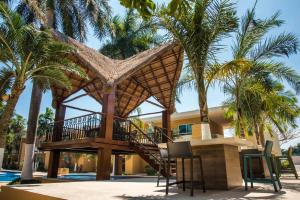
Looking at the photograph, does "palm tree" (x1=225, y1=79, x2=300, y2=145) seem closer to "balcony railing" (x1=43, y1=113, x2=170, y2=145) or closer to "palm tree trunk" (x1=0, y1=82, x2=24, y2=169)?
"balcony railing" (x1=43, y1=113, x2=170, y2=145)

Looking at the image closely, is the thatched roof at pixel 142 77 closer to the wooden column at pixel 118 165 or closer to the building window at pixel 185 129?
the wooden column at pixel 118 165

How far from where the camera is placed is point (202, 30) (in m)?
5.21

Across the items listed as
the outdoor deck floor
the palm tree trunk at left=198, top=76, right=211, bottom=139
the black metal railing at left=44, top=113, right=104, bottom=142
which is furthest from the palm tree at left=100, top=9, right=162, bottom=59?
the outdoor deck floor

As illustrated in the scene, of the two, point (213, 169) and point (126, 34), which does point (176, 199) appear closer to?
point (213, 169)

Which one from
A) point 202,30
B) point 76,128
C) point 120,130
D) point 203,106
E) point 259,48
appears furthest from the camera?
point 120,130

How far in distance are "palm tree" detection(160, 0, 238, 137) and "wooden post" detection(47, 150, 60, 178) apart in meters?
8.09

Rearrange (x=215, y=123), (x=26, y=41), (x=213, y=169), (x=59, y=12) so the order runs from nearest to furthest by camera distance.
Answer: (x=213, y=169)
(x=26, y=41)
(x=59, y=12)
(x=215, y=123)

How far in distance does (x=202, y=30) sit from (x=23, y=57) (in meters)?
5.99

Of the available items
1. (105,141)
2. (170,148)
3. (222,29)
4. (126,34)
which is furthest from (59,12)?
(170,148)

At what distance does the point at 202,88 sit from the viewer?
4969 millimetres

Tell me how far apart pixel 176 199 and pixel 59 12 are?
13.1 meters

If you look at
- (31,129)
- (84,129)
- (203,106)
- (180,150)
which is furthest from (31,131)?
(180,150)

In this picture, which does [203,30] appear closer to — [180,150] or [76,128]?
[180,150]

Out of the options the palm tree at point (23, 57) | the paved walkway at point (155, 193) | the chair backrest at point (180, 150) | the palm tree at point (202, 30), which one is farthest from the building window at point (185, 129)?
the chair backrest at point (180, 150)
